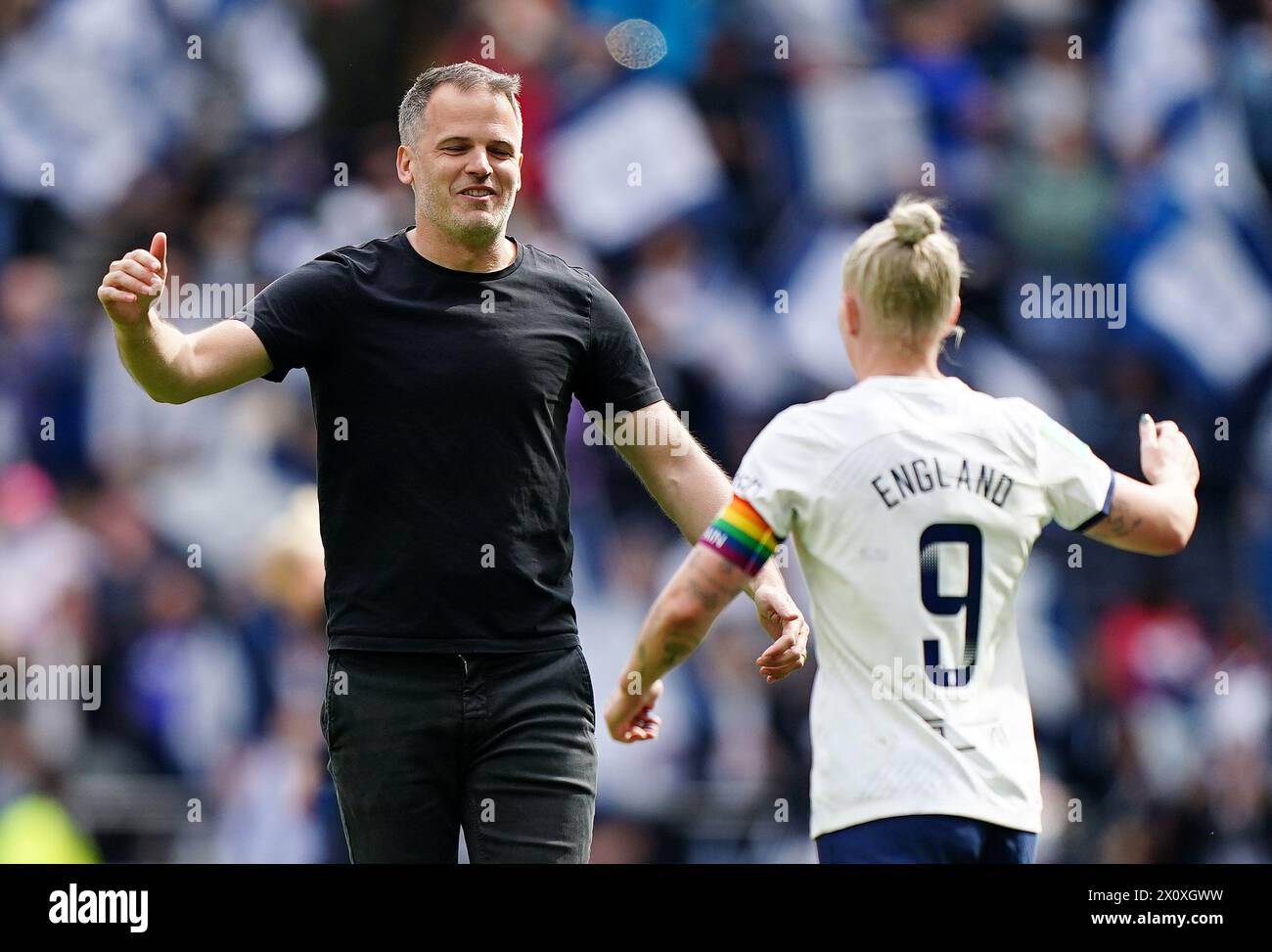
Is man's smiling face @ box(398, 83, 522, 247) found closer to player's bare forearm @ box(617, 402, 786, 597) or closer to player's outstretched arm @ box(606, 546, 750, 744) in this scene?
player's bare forearm @ box(617, 402, 786, 597)

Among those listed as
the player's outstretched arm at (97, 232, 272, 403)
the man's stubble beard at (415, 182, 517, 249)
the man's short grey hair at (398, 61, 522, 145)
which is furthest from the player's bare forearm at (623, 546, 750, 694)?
the man's short grey hair at (398, 61, 522, 145)

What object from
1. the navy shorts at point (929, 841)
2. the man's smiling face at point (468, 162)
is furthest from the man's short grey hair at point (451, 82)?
the navy shorts at point (929, 841)

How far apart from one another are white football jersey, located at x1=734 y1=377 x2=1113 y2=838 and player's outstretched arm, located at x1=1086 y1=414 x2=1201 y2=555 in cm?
22

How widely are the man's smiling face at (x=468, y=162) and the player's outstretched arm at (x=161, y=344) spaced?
50 centimetres

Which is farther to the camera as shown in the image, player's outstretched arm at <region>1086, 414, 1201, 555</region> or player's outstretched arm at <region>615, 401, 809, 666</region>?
player's outstretched arm at <region>615, 401, 809, 666</region>

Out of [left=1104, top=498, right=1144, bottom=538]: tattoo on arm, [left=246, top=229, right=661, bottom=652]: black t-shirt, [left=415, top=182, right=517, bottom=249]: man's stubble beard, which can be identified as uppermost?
[left=415, top=182, right=517, bottom=249]: man's stubble beard

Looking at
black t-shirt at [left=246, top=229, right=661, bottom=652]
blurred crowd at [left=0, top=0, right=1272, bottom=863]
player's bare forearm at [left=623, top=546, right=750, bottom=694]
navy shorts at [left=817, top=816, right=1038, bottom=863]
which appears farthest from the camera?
blurred crowd at [left=0, top=0, right=1272, bottom=863]

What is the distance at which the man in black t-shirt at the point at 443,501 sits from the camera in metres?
3.74

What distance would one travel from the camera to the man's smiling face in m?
3.94

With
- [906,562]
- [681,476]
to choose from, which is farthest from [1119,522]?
[681,476]

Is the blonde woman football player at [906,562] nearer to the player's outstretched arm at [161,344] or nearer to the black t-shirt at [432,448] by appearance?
the black t-shirt at [432,448]

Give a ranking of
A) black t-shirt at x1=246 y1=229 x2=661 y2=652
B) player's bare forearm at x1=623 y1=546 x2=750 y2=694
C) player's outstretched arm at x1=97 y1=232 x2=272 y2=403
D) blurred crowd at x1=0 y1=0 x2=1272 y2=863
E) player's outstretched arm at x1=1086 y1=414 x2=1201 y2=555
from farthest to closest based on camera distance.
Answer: blurred crowd at x1=0 y1=0 x2=1272 y2=863 → black t-shirt at x1=246 y1=229 x2=661 y2=652 → player's outstretched arm at x1=97 y1=232 x2=272 y2=403 → player's outstretched arm at x1=1086 y1=414 x2=1201 y2=555 → player's bare forearm at x1=623 y1=546 x2=750 y2=694

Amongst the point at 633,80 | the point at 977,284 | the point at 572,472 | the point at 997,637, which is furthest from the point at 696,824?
the point at 997,637

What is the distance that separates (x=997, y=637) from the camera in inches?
131
